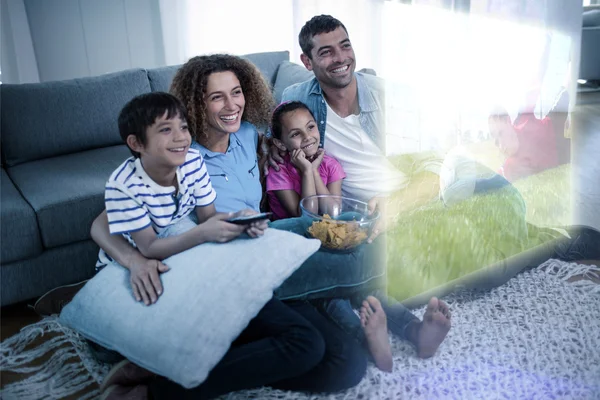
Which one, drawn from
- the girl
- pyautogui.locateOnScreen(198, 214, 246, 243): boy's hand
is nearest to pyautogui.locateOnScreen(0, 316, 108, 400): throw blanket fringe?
pyautogui.locateOnScreen(198, 214, 246, 243): boy's hand

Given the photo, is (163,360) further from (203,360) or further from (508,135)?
(508,135)

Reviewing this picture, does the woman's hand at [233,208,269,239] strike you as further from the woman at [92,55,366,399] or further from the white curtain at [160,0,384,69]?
the white curtain at [160,0,384,69]

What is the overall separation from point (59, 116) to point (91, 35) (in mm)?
826

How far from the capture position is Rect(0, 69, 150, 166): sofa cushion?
1.33m

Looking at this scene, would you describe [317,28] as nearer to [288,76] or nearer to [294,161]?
[294,161]

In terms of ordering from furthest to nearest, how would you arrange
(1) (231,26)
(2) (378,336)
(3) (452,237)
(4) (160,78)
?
(1) (231,26)
(4) (160,78)
(3) (452,237)
(2) (378,336)

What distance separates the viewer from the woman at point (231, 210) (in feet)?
2.63

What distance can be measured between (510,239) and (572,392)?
1.35 feet

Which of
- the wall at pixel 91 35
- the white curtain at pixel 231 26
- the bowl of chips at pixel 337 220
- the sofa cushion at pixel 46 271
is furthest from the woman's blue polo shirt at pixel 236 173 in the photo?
the wall at pixel 91 35

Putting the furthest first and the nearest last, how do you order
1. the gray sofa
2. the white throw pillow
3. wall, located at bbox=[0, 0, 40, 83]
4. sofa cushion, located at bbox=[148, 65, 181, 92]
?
wall, located at bbox=[0, 0, 40, 83], sofa cushion, located at bbox=[148, 65, 181, 92], the gray sofa, the white throw pillow

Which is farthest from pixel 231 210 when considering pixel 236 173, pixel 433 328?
pixel 433 328

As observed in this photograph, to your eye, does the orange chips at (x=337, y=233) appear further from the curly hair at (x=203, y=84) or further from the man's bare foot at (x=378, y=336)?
the curly hair at (x=203, y=84)

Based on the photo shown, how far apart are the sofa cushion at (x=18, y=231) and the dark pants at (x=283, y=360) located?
1.78ft

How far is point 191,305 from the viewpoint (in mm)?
749
